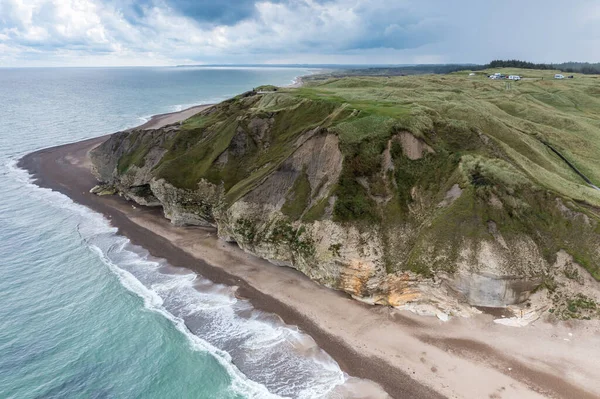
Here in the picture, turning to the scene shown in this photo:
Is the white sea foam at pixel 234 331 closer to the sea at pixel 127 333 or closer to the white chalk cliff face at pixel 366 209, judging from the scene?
the sea at pixel 127 333

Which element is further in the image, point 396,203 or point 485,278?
point 396,203

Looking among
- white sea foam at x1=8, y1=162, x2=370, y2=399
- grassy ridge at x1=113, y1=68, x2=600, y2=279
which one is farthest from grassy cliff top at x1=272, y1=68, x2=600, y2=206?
white sea foam at x1=8, y1=162, x2=370, y2=399

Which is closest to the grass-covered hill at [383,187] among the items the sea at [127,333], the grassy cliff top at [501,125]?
the grassy cliff top at [501,125]

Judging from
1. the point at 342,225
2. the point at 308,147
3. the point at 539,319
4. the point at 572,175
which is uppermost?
the point at 308,147

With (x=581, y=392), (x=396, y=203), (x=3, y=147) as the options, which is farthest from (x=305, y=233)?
(x=3, y=147)

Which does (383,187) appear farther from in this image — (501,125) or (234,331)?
(501,125)

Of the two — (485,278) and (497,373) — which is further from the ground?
(485,278)

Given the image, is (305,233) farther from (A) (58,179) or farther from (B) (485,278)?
(A) (58,179)
